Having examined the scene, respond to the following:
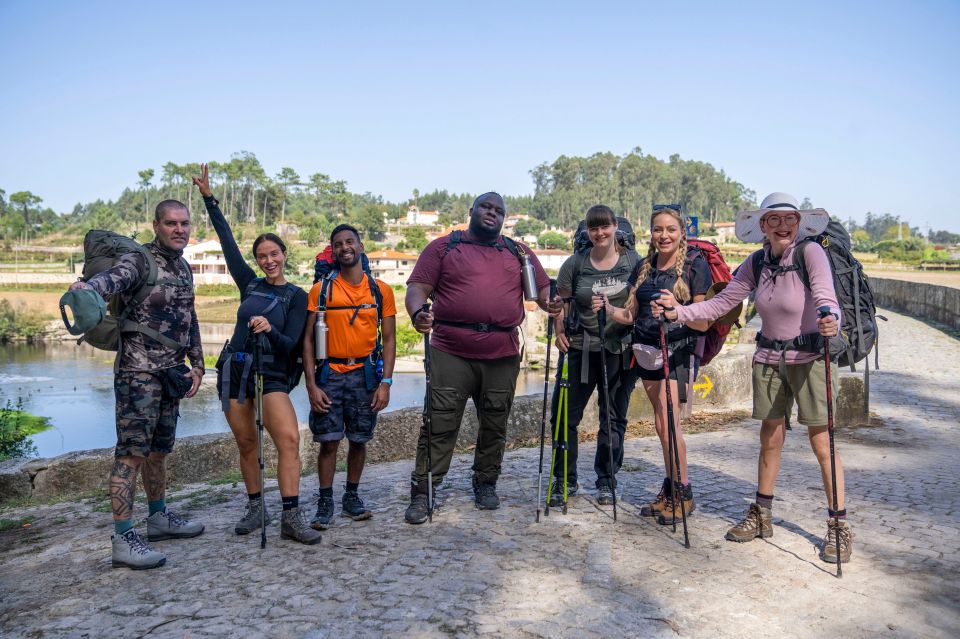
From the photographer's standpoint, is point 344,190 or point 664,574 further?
point 344,190

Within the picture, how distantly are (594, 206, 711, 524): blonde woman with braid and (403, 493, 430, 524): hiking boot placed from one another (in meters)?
1.39

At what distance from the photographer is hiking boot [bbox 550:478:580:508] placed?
5094 millimetres

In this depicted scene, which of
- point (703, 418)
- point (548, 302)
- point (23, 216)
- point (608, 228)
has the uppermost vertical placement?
point (23, 216)

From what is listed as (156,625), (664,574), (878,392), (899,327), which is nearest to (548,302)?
(664,574)

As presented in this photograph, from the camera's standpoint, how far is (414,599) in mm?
3506

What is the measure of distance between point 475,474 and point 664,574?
1684 millimetres

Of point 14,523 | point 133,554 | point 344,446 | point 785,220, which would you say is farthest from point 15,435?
point 785,220

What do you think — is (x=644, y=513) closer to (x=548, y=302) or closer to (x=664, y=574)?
(x=664, y=574)

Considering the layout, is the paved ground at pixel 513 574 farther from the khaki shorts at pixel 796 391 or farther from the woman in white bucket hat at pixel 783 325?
the khaki shorts at pixel 796 391

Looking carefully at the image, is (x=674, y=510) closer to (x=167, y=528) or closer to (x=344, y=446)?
(x=167, y=528)

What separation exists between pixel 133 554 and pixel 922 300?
24.7 meters

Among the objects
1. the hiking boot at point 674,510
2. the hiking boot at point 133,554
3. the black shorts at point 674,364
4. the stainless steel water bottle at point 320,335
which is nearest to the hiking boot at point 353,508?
the stainless steel water bottle at point 320,335

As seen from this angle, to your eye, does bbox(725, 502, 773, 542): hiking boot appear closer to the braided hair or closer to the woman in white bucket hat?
the woman in white bucket hat

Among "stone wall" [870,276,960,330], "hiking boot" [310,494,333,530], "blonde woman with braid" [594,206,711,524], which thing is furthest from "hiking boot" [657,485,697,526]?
"stone wall" [870,276,960,330]
